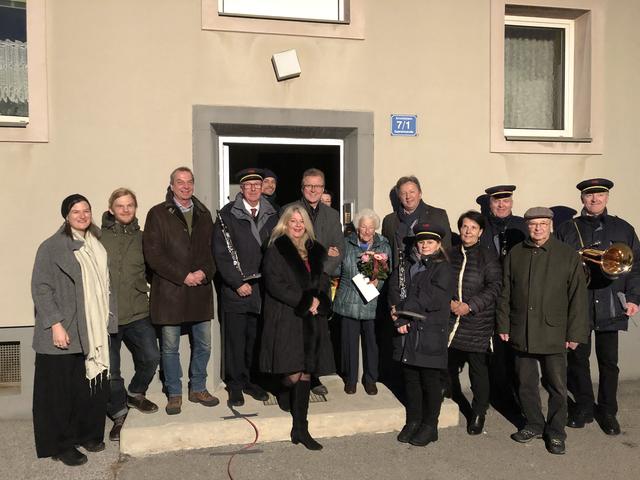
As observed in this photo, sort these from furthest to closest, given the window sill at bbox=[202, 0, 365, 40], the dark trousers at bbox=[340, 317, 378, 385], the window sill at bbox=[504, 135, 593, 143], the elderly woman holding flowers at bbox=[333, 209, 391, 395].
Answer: the window sill at bbox=[504, 135, 593, 143] → the window sill at bbox=[202, 0, 365, 40] → the dark trousers at bbox=[340, 317, 378, 385] → the elderly woman holding flowers at bbox=[333, 209, 391, 395]

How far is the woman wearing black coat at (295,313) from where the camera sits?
4.51m

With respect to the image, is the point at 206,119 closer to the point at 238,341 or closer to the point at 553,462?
the point at 238,341

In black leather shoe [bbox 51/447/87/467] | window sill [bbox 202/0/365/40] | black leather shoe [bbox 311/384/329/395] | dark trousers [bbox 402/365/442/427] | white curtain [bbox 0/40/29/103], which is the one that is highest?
window sill [bbox 202/0/365/40]

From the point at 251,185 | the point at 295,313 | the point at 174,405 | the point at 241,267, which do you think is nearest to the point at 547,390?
the point at 295,313

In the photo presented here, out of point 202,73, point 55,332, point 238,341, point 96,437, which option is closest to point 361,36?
point 202,73

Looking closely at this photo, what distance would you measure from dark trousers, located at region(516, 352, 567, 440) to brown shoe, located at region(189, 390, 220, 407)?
255 centimetres

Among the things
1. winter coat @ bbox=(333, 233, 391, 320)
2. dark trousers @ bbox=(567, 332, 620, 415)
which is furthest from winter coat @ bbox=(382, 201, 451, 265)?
dark trousers @ bbox=(567, 332, 620, 415)

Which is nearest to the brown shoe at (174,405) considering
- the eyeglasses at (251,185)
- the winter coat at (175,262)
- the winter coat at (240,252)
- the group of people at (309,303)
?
the group of people at (309,303)

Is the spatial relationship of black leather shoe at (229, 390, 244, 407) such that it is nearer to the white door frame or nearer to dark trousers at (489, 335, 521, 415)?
the white door frame

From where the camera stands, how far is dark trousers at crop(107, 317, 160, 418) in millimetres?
4805

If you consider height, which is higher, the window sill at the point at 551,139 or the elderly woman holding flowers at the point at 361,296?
the window sill at the point at 551,139

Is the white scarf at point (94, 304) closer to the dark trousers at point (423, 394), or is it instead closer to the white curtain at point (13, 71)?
the white curtain at point (13, 71)

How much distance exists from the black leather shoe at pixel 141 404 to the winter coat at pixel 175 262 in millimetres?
758

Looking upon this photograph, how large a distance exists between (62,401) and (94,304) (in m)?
0.74
